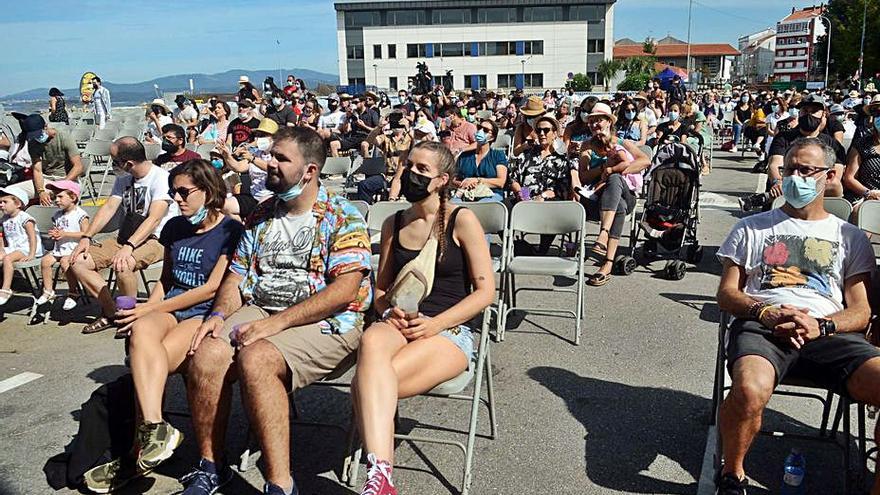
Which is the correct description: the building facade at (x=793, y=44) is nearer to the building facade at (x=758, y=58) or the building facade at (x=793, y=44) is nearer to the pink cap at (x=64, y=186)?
the building facade at (x=758, y=58)

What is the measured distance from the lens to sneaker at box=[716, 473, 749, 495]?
2852mm

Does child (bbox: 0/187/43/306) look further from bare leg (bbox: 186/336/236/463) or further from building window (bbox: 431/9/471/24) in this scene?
building window (bbox: 431/9/471/24)

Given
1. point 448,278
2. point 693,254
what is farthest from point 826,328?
point 693,254

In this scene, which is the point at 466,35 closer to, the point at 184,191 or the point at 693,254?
the point at 693,254

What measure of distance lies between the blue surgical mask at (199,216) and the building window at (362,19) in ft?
261

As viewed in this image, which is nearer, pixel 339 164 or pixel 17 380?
pixel 17 380

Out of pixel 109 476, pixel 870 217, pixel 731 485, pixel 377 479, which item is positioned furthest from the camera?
pixel 870 217

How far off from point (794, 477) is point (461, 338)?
1580 mm

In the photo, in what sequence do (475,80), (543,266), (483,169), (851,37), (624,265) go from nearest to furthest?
(543,266)
(624,265)
(483,169)
(851,37)
(475,80)

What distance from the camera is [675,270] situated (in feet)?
22.0

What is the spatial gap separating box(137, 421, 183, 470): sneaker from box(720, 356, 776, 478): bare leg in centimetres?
240

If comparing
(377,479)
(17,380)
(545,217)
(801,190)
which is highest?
(801,190)

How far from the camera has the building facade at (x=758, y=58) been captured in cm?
14662

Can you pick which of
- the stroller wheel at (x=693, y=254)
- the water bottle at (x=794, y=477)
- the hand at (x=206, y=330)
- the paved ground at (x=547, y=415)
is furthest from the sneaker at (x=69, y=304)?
the stroller wheel at (x=693, y=254)
